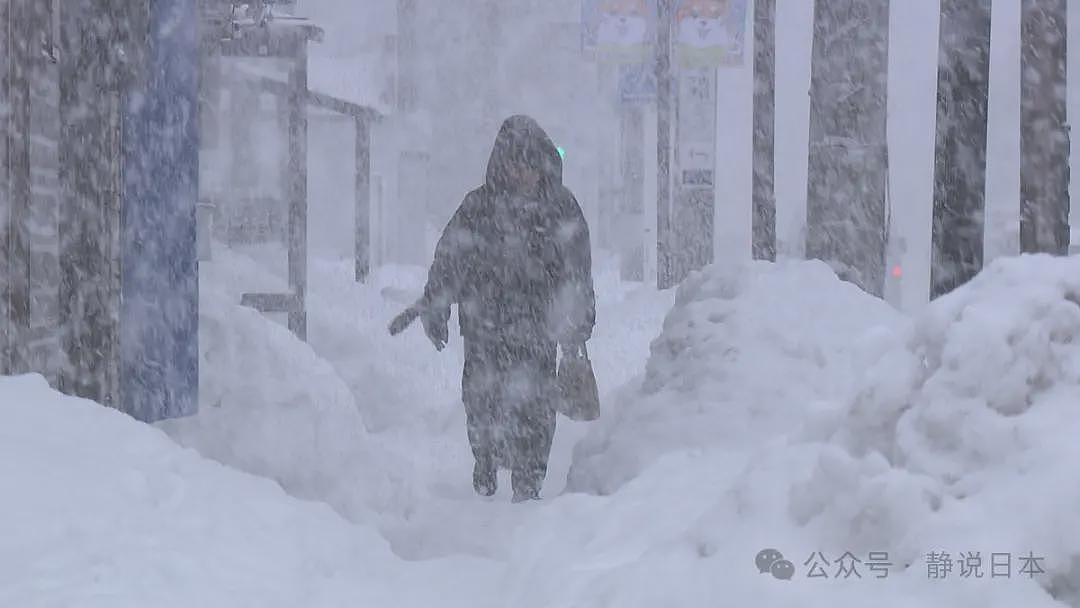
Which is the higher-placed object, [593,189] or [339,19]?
[339,19]

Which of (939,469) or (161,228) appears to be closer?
→ (939,469)

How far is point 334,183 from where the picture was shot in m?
28.7

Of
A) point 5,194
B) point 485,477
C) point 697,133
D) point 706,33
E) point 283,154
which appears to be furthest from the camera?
point 283,154

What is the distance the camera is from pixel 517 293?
7168mm

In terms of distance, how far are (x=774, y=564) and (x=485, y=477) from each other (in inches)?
177

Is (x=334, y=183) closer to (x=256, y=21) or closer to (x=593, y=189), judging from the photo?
(x=593, y=189)

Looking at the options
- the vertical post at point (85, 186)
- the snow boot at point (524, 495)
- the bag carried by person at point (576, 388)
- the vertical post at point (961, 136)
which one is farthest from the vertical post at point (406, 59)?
→ the vertical post at point (961, 136)

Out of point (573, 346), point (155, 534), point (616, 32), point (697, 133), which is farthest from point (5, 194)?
point (697, 133)

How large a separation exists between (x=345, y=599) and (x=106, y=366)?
3.45 metres

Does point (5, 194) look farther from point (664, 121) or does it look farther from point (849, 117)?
point (664, 121)

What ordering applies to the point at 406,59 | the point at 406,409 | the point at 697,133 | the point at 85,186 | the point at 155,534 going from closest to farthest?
the point at 155,534 < the point at 85,186 < the point at 406,409 < the point at 697,133 < the point at 406,59

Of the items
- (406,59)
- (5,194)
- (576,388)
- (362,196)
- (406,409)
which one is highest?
(406,59)

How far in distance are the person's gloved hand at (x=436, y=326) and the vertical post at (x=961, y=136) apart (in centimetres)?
262

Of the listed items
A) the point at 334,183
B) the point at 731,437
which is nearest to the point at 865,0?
the point at 731,437
